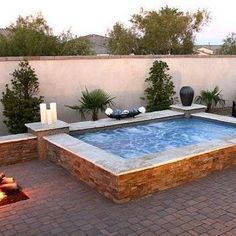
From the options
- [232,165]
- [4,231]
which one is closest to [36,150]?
[4,231]

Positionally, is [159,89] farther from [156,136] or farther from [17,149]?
[17,149]

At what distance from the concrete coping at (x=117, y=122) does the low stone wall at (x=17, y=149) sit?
1.31 meters

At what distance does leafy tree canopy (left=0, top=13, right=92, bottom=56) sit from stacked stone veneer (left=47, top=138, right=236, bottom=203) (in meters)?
9.26

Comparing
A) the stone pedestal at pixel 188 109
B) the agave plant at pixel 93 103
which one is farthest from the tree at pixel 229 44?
the agave plant at pixel 93 103

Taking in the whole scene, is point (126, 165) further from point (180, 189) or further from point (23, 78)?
point (23, 78)

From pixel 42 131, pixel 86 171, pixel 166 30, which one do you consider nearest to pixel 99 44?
pixel 166 30

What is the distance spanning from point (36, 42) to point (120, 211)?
12.2 meters

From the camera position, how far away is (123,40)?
2652cm

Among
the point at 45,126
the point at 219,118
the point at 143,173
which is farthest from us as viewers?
the point at 219,118

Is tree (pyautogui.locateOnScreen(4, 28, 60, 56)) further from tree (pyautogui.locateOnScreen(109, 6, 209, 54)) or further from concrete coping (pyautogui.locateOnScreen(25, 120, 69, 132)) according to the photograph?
tree (pyautogui.locateOnScreen(109, 6, 209, 54))

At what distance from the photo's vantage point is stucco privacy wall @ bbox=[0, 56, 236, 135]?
1157cm

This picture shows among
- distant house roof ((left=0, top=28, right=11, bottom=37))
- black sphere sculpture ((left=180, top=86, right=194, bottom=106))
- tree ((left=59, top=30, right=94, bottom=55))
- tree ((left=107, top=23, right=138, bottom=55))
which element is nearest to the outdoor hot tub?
black sphere sculpture ((left=180, top=86, right=194, bottom=106))

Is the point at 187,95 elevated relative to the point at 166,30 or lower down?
lower down

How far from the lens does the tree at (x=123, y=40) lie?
26.4 m
